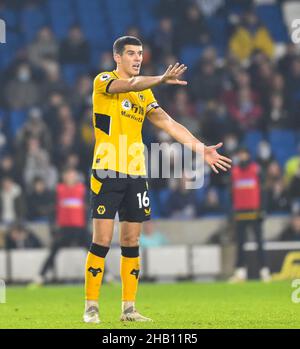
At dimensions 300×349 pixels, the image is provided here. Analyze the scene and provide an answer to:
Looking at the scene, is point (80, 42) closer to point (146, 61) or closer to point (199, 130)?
point (146, 61)

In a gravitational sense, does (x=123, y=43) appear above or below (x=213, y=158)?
above

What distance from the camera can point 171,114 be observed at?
20.9 meters

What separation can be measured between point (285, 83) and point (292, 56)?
61 cm

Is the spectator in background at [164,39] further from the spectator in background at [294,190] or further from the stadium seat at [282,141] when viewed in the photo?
the spectator in background at [294,190]

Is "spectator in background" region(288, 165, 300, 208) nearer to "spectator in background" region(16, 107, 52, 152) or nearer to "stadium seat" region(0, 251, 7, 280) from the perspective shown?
"spectator in background" region(16, 107, 52, 152)

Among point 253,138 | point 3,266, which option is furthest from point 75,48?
point 3,266

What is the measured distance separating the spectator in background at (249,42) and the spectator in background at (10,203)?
6338 mm

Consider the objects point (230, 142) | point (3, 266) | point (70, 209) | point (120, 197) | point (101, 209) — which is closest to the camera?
point (101, 209)

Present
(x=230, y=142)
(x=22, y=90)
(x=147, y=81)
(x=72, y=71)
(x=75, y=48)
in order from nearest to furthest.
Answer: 1. (x=147, y=81)
2. (x=230, y=142)
3. (x=22, y=90)
4. (x=75, y=48)
5. (x=72, y=71)

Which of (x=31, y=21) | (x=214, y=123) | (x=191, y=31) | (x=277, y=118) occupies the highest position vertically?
(x=31, y=21)

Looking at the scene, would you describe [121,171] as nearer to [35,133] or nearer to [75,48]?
[35,133]

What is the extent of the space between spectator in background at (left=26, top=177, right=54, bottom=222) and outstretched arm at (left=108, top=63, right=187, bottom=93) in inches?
376

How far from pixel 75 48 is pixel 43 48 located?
0.66 meters

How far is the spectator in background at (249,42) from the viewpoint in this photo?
22.9 meters
